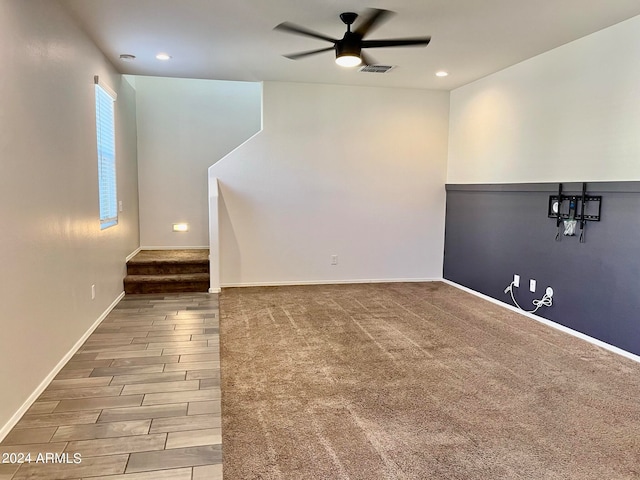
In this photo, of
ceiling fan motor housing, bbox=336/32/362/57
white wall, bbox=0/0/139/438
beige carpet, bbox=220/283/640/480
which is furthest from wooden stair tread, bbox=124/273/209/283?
ceiling fan motor housing, bbox=336/32/362/57

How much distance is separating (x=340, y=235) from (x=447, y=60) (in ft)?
8.23

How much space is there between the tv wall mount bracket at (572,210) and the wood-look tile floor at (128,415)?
328cm

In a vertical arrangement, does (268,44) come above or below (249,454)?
above

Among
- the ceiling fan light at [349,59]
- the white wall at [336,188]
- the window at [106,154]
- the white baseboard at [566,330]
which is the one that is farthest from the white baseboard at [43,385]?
the white baseboard at [566,330]

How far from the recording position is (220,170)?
17.6 ft

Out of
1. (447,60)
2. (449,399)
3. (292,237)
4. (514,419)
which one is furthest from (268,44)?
(514,419)

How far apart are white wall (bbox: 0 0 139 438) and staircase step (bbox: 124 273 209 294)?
909 mm

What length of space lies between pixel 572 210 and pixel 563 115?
0.90m

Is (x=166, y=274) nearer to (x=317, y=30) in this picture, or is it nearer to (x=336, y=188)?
(x=336, y=188)

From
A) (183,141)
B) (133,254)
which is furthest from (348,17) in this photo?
(133,254)

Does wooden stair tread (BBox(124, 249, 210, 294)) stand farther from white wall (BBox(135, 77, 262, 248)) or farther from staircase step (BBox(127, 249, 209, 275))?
white wall (BBox(135, 77, 262, 248))

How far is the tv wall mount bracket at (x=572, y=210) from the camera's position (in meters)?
3.67

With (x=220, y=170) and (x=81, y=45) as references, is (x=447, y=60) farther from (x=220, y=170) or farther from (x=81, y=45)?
(x=81, y=45)

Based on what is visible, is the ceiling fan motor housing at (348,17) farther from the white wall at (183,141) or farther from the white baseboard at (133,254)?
the white baseboard at (133,254)
